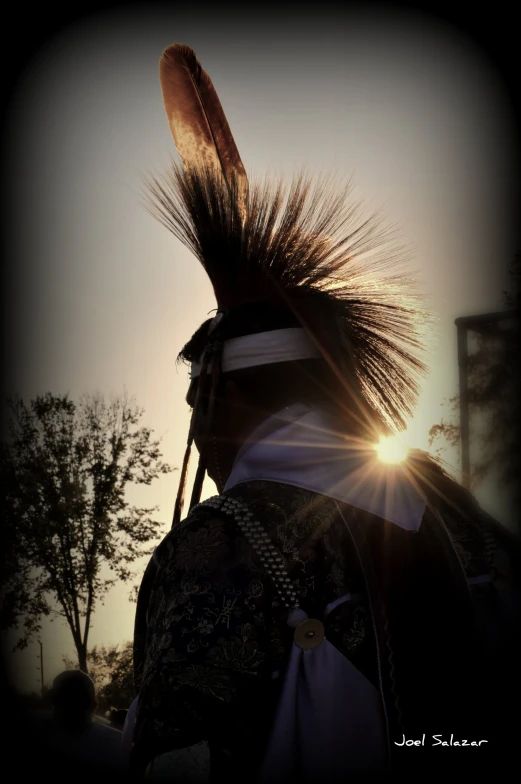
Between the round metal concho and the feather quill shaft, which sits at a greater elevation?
the feather quill shaft

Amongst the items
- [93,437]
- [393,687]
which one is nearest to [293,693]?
[393,687]

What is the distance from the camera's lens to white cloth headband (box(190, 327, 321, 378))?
2287mm

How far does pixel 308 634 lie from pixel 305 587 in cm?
11

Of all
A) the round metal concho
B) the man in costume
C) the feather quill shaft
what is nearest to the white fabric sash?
the man in costume

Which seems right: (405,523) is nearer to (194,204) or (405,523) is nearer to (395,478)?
(395,478)

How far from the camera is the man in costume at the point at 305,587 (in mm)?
1742

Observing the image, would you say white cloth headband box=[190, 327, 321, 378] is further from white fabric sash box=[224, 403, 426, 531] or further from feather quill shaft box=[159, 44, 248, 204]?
feather quill shaft box=[159, 44, 248, 204]

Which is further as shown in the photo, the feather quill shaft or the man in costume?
the feather quill shaft

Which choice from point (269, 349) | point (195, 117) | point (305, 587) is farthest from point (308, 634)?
point (195, 117)

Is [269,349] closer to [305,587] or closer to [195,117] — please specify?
[305,587]

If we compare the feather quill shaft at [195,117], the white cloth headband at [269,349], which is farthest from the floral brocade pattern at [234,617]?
the feather quill shaft at [195,117]

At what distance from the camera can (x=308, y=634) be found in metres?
1.80

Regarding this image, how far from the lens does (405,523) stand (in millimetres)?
1942

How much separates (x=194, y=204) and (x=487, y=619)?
4.99 feet
